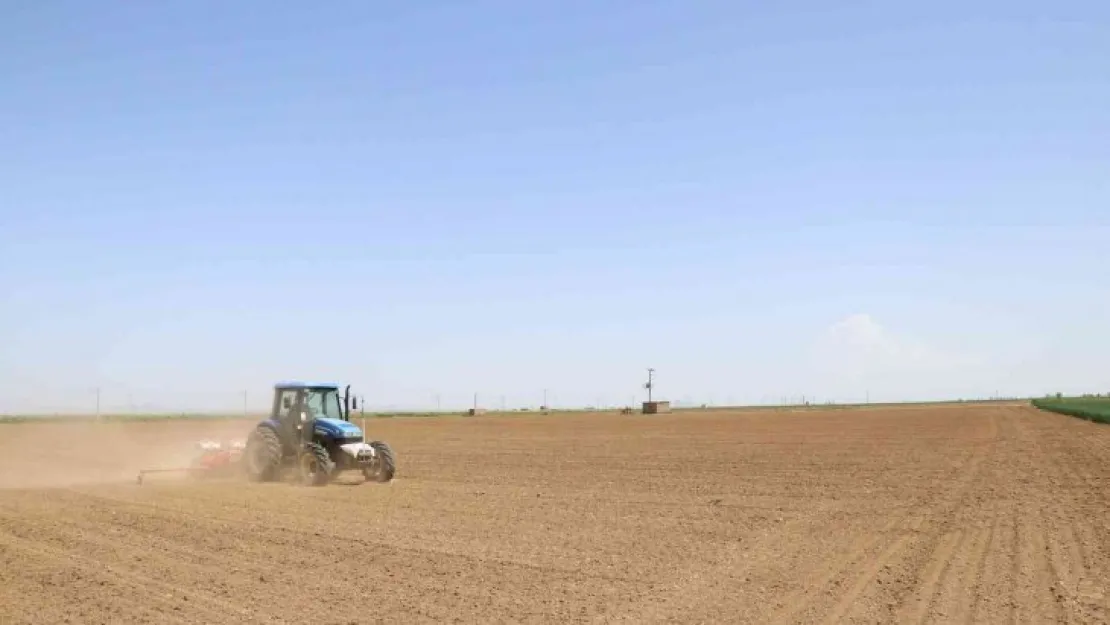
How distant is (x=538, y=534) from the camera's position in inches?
558

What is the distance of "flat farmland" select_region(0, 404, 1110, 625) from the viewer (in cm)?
946

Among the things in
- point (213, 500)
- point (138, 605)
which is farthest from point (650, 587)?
point (213, 500)

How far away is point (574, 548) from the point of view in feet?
42.4

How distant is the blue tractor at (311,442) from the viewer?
2222 cm

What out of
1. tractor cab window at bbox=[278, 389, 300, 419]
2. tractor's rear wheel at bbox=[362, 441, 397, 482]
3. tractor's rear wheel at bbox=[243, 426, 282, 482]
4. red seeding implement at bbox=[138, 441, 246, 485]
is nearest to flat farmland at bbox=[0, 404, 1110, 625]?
tractor's rear wheel at bbox=[362, 441, 397, 482]

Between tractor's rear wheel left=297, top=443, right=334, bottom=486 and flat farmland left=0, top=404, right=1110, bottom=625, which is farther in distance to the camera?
tractor's rear wheel left=297, top=443, right=334, bottom=486

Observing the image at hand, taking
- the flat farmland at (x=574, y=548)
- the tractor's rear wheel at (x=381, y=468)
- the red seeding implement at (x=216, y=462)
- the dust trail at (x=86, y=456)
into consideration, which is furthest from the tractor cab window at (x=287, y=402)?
the dust trail at (x=86, y=456)

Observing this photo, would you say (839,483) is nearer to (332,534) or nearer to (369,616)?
(332,534)

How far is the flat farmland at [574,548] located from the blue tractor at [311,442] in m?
0.76

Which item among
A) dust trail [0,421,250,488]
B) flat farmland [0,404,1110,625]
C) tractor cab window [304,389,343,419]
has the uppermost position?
tractor cab window [304,389,343,419]

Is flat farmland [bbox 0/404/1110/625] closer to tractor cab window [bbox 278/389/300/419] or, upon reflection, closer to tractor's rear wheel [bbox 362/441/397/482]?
tractor's rear wheel [bbox 362/441/397/482]

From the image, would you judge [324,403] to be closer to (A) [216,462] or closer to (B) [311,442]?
(B) [311,442]

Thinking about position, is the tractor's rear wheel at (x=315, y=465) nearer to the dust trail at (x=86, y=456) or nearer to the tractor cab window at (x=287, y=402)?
the tractor cab window at (x=287, y=402)

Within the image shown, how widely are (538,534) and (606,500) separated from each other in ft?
15.5
